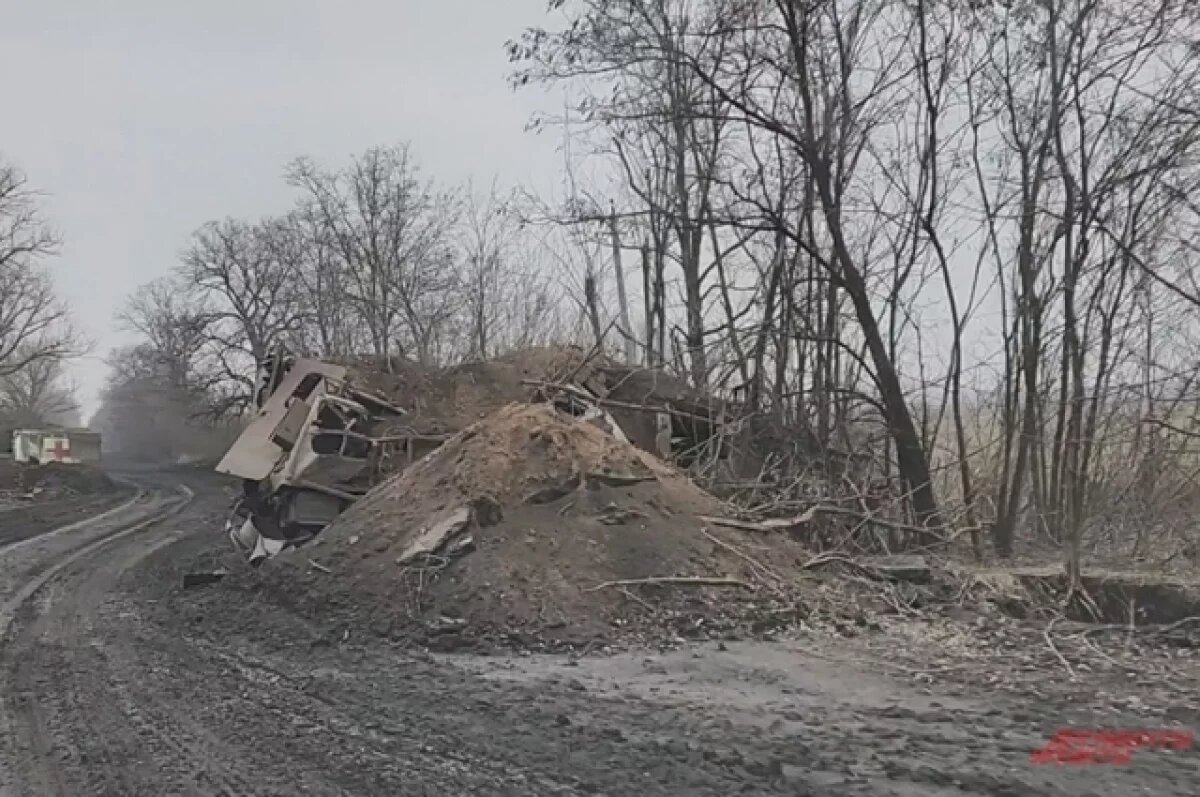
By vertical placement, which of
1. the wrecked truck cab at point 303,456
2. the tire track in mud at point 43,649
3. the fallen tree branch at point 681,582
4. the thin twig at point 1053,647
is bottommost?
the tire track in mud at point 43,649

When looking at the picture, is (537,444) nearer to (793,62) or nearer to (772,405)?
(772,405)

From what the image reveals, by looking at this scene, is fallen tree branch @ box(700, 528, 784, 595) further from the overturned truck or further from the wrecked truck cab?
the wrecked truck cab

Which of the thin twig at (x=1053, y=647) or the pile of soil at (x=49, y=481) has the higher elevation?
the pile of soil at (x=49, y=481)

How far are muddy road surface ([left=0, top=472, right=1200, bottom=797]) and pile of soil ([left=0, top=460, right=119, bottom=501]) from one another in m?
25.4

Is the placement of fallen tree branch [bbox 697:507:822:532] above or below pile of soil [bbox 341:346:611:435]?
below

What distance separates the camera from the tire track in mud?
5766mm

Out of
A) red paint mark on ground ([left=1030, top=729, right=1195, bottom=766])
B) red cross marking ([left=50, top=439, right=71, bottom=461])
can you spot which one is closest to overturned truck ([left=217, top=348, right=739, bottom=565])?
red paint mark on ground ([left=1030, top=729, right=1195, bottom=766])

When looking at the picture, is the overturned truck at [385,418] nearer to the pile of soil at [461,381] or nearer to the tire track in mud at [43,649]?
the pile of soil at [461,381]

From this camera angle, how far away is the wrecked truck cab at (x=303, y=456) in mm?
13070

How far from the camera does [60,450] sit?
38.7 metres

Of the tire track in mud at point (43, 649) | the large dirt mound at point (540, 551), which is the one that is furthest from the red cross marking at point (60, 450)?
the large dirt mound at point (540, 551)

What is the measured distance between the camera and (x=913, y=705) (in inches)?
248

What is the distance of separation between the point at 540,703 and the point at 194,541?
45.8 feet

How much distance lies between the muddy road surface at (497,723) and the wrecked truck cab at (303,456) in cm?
337
